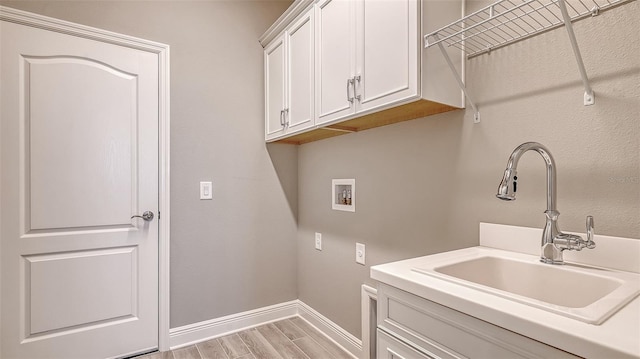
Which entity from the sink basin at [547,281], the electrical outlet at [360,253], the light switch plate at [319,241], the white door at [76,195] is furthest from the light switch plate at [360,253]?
the white door at [76,195]

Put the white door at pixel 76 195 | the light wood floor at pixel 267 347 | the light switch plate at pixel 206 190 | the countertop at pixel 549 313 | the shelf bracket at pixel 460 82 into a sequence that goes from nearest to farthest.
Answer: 1. the countertop at pixel 549 313
2. the shelf bracket at pixel 460 82
3. the white door at pixel 76 195
4. the light wood floor at pixel 267 347
5. the light switch plate at pixel 206 190

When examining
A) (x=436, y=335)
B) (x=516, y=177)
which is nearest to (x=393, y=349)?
(x=436, y=335)

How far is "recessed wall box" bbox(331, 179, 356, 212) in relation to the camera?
2.02 m

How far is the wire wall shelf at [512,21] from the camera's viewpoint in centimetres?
100

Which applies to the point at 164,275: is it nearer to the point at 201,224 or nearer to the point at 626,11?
the point at 201,224

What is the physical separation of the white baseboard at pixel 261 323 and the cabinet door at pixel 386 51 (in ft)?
5.02

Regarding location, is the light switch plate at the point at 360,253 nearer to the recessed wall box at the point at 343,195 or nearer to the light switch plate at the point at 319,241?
the recessed wall box at the point at 343,195

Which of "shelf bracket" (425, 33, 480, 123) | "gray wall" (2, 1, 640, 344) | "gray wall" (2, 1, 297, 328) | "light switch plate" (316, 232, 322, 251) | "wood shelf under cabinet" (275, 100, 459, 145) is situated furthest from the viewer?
"light switch plate" (316, 232, 322, 251)

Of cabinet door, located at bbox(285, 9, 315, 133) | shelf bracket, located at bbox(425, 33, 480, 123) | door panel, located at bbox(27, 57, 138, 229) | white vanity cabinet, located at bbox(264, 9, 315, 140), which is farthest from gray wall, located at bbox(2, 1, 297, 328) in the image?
shelf bracket, located at bbox(425, 33, 480, 123)

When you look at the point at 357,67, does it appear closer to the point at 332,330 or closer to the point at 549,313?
the point at 549,313

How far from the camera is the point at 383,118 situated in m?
1.64

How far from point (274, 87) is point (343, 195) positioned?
98 cm

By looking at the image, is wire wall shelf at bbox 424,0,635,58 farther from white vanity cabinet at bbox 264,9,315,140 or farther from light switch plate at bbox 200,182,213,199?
light switch plate at bbox 200,182,213,199

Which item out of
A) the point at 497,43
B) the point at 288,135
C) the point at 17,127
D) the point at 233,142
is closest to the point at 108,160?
the point at 17,127
